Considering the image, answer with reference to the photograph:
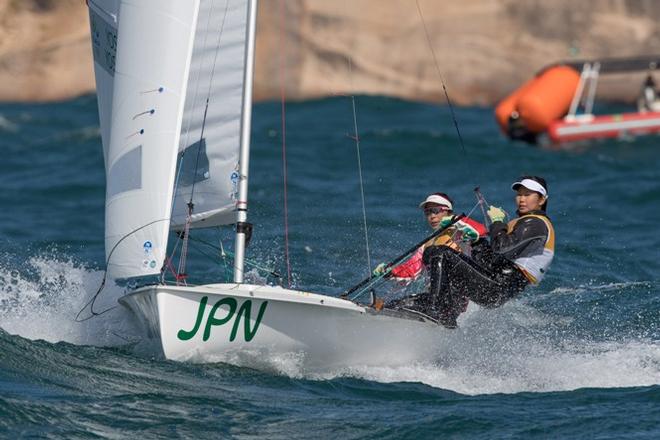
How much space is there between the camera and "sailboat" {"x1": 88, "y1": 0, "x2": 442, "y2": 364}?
20.5 feet

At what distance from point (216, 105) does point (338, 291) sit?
2126 mm

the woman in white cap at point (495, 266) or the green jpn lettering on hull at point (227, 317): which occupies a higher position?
the woman in white cap at point (495, 266)

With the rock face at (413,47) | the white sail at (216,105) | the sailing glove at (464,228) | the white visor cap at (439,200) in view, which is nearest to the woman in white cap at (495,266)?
the sailing glove at (464,228)

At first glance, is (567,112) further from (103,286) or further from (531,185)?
(103,286)

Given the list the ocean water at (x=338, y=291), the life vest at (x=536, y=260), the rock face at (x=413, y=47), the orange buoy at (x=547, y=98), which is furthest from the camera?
the rock face at (x=413, y=47)

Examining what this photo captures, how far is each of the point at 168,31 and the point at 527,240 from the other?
2331 mm

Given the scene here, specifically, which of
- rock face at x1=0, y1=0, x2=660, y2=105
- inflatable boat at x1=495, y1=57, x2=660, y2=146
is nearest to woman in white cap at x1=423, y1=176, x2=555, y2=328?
inflatable boat at x1=495, y1=57, x2=660, y2=146

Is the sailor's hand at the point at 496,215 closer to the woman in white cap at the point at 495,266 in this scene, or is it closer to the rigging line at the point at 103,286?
the woman in white cap at the point at 495,266

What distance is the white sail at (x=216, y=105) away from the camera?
675cm

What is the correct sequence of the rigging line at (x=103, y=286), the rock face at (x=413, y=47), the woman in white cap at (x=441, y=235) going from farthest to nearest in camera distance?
the rock face at (x=413, y=47)
the woman in white cap at (x=441, y=235)
the rigging line at (x=103, y=286)

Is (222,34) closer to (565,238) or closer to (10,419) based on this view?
(10,419)

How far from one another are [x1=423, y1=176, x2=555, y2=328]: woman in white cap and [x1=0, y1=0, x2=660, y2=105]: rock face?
12.5m

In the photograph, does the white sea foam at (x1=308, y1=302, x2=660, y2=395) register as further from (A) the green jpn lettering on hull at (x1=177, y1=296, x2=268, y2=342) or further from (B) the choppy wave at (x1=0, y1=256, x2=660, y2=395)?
(A) the green jpn lettering on hull at (x1=177, y1=296, x2=268, y2=342)

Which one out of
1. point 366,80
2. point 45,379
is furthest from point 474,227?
point 366,80
